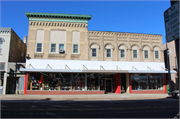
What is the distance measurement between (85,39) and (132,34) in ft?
22.8

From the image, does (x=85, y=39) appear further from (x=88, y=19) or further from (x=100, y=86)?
(x=100, y=86)

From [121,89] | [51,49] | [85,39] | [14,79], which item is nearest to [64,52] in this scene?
[51,49]

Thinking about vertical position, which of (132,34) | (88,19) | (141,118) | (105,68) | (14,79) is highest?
(88,19)

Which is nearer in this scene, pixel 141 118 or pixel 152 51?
pixel 141 118

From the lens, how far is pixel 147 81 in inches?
864

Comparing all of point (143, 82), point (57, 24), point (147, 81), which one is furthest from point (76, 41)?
point (147, 81)

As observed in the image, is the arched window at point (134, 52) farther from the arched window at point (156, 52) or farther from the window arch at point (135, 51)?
the arched window at point (156, 52)

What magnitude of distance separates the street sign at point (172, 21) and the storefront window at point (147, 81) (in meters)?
17.6

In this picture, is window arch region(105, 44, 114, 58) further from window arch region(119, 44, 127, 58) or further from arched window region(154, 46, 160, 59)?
arched window region(154, 46, 160, 59)

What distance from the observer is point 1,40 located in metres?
20.1

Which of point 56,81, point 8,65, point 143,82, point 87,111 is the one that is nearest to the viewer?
point 87,111

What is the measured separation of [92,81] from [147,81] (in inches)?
308

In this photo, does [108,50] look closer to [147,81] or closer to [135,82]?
[135,82]

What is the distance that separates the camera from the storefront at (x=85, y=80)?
757 inches
